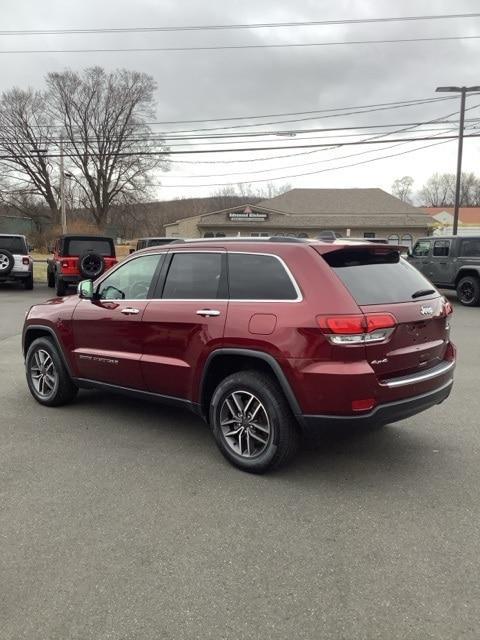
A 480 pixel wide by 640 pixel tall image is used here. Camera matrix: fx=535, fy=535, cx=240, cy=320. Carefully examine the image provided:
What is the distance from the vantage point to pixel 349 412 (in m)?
Result: 3.48

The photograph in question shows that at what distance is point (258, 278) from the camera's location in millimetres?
3961

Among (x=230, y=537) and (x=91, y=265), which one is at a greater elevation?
(x=91, y=265)

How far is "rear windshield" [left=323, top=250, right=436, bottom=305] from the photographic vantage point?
3.71 m

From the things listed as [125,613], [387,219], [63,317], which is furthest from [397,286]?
[387,219]

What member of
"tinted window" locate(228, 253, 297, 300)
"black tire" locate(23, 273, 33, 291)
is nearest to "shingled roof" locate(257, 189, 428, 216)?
"black tire" locate(23, 273, 33, 291)

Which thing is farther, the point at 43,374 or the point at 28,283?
the point at 28,283

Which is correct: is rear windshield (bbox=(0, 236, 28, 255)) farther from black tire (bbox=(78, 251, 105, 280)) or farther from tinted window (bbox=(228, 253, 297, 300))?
tinted window (bbox=(228, 253, 297, 300))

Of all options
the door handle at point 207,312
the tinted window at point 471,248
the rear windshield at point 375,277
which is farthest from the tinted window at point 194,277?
the tinted window at point 471,248

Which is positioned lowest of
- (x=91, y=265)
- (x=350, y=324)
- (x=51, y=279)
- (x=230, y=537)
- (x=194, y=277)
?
(x=230, y=537)

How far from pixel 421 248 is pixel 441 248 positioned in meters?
0.79

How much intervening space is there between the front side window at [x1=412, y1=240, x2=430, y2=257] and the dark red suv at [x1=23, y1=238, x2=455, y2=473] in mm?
12915

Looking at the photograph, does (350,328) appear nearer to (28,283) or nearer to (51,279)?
(28,283)

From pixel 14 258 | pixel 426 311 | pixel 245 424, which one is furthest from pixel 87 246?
pixel 426 311

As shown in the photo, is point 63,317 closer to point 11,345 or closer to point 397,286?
point 397,286
